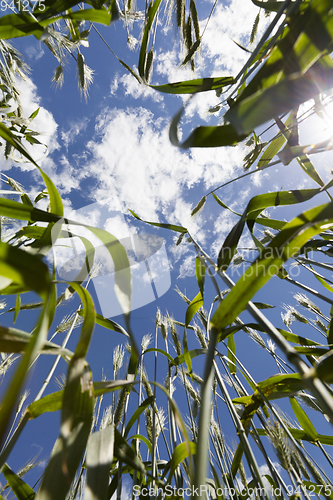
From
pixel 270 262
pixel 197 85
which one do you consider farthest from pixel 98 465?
pixel 197 85

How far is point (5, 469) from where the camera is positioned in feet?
1.48

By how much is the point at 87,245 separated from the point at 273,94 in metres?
0.40

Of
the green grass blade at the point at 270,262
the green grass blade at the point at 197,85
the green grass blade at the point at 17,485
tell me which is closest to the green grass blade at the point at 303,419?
the green grass blade at the point at 270,262

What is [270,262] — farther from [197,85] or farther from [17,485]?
[17,485]

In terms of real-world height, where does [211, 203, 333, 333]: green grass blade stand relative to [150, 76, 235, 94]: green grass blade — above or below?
below

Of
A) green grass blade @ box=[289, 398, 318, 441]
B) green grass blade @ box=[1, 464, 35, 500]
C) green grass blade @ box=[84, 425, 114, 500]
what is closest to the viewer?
green grass blade @ box=[84, 425, 114, 500]

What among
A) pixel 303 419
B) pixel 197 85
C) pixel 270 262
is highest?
pixel 197 85

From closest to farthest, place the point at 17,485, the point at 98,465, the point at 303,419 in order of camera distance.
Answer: the point at 98,465 → the point at 17,485 → the point at 303,419

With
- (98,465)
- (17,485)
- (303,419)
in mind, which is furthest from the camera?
(303,419)

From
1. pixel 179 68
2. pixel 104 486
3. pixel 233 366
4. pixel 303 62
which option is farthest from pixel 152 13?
pixel 233 366

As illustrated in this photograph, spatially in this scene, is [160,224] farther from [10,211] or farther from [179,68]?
[179,68]

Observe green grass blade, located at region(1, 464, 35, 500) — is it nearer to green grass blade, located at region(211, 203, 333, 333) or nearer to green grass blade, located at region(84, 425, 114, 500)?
green grass blade, located at region(84, 425, 114, 500)

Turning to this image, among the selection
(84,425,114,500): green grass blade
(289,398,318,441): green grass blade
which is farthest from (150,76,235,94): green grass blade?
(289,398,318,441): green grass blade

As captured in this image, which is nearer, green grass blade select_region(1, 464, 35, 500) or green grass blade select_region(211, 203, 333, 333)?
green grass blade select_region(211, 203, 333, 333)
